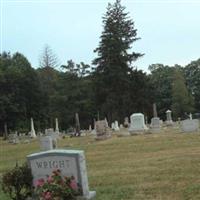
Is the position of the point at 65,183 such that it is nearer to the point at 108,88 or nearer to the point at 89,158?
the point at 89,158

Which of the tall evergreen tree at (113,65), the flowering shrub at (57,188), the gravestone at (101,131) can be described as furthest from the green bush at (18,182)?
the tall evergreen tree at (113,65)

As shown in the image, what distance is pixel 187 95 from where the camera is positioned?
292 ft

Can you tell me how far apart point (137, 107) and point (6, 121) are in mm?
22044

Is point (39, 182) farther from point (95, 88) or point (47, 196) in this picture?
point (95, 88)

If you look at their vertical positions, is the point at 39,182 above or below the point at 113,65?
below

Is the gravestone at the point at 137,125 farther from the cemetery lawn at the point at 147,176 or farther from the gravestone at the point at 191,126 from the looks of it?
the cemetery lawn at the point at 147,176

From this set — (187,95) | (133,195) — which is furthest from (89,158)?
(187,95)

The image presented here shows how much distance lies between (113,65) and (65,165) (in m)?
58.7

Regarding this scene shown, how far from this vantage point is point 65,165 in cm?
931

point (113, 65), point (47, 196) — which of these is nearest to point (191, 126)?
point (47, 196)

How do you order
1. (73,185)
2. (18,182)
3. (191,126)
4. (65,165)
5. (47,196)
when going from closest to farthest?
(47,196) → (73,185) → (65,165) → (18,182) → (191,126)

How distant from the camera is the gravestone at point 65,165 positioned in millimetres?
9234

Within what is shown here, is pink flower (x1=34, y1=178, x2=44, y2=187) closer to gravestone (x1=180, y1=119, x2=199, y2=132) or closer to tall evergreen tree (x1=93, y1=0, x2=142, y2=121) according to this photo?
gravestone (x1=180, y1=119, x2=199, y2=132)

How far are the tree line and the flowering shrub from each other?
185 ft
